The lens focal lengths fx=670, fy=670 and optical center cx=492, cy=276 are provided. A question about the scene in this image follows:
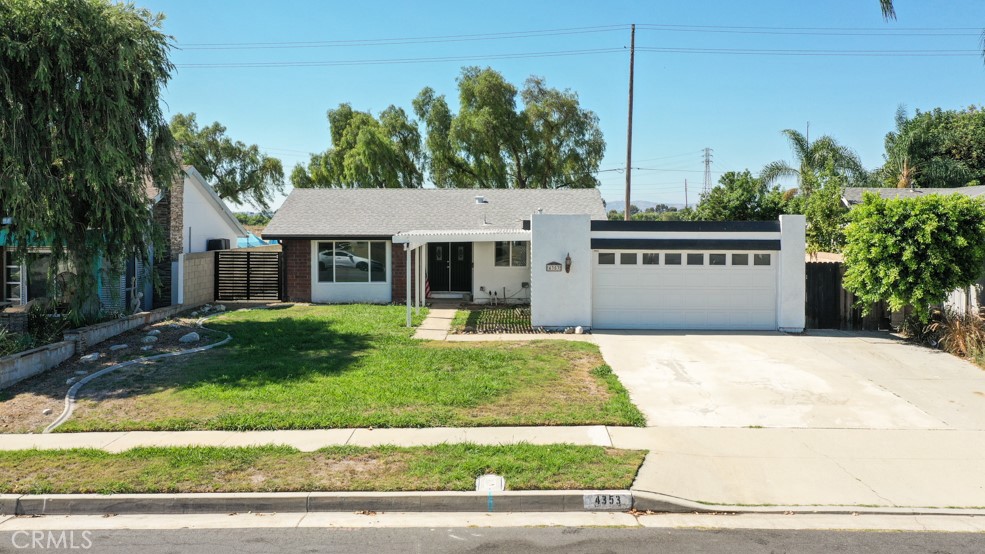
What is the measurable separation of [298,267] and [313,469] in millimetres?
15028

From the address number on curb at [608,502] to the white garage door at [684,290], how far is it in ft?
32.6

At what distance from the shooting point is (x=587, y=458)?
23.3 feet

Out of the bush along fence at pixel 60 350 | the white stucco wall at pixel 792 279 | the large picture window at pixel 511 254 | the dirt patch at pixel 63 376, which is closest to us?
the dirt patch at pixel 63 376

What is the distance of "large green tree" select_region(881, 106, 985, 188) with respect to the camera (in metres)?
35.4

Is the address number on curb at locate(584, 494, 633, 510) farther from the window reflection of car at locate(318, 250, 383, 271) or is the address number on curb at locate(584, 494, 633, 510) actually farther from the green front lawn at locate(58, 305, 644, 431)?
the window reflection of car at locate(318, 250, 383, 271)

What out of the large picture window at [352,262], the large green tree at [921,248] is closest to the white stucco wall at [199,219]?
the large picture window at [352,262]

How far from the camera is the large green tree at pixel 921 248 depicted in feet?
44.1

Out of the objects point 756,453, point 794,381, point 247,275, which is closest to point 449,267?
point 247,275

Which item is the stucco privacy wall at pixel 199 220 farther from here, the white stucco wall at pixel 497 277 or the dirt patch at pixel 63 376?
the white stucco wall at pixel 497 277

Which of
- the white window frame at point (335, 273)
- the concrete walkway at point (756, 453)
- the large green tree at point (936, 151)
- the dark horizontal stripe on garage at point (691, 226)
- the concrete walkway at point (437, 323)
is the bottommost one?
the concrete walkway at point (756, 453)

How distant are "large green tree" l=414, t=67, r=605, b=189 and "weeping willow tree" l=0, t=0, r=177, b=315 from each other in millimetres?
26357

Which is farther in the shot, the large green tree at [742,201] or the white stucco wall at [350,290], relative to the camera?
the large green tree at [742,201]

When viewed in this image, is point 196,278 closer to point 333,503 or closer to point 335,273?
point 335,273

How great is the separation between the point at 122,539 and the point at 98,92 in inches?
380
